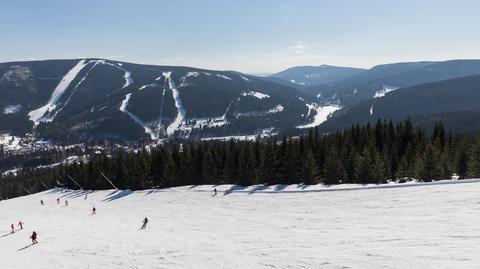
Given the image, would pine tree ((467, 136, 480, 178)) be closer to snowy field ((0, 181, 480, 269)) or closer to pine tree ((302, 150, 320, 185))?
snowy field ((0, 181, 480, 269))

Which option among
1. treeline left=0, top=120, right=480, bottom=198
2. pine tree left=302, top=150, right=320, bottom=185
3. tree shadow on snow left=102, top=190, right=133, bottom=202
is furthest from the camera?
tree shadow on snow left=102, top=190, right=133, bottom=202

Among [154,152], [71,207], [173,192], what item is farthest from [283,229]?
[154,152]

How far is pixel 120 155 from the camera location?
9256 centimetres

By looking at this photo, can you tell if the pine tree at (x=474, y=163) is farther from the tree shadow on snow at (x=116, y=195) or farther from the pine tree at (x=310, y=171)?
the tree shadow on snow at (x=116, y=195)

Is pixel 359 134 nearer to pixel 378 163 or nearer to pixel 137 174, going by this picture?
pixel 378 163

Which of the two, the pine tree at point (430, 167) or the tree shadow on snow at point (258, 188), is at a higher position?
the pine tree at point (430, 167)

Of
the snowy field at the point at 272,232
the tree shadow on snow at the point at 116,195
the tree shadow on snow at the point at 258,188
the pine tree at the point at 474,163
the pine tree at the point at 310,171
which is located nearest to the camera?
the snowy field at the point at 272,232

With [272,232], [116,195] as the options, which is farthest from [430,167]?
[116,195]

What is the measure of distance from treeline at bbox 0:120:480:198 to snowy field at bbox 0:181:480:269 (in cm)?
821

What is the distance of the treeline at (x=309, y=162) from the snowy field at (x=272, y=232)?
8212mm

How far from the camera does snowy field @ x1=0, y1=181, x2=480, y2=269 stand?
79.3 feet

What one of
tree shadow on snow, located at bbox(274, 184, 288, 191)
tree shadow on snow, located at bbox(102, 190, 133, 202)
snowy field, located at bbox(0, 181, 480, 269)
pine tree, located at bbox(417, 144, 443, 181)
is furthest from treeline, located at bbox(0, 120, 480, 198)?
snowy field, located at bbox(0, 181, 480, 269)

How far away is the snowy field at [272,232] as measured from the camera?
952 inches

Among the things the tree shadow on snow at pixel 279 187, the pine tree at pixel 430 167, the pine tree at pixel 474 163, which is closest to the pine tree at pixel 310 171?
the tree shadow on snow at pixel 279 187
